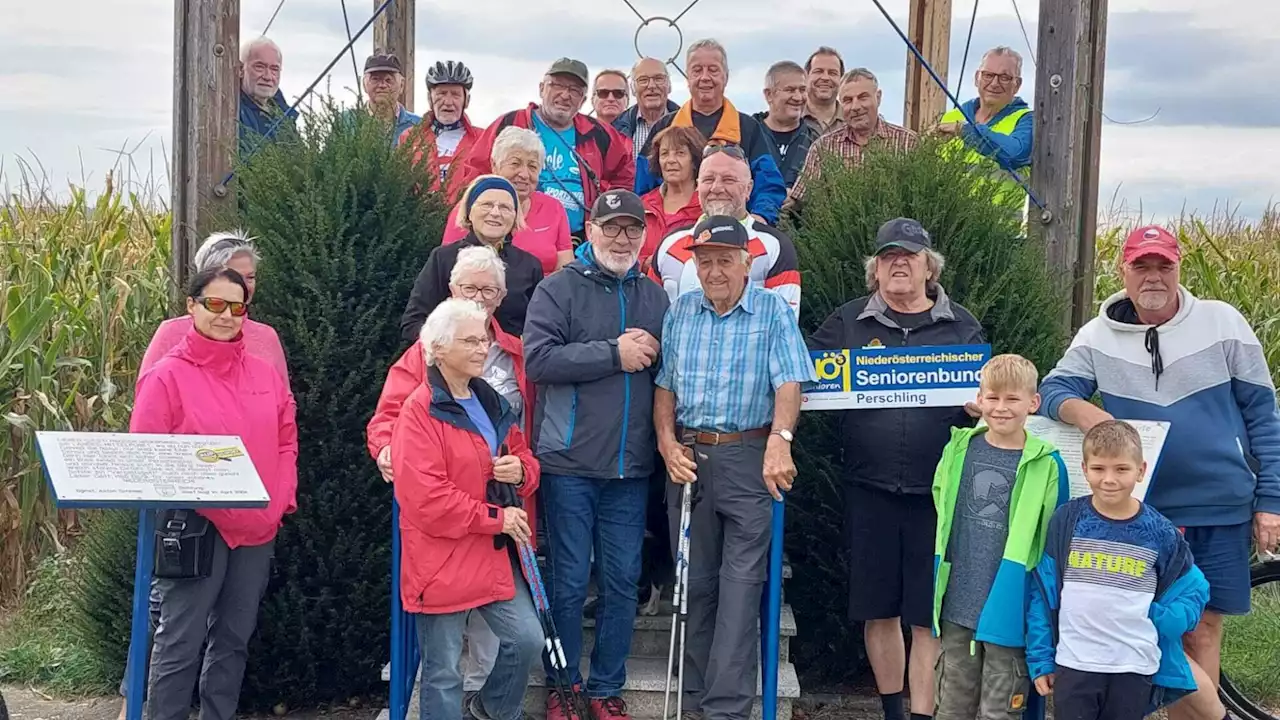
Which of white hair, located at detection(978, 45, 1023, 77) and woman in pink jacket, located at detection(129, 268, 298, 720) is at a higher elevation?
white hair, located at detection(978, 45, 1023, 77)

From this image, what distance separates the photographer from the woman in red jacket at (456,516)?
4414mm

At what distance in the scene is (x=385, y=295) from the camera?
5809 millimetres

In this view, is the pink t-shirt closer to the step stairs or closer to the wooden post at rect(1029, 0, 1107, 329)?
the step stairs

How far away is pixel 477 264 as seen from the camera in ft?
15.7

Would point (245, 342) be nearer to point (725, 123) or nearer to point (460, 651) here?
point (460, 651)

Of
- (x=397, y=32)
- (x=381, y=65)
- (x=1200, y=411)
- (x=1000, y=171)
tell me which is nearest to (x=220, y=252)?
(x=381, y=65)

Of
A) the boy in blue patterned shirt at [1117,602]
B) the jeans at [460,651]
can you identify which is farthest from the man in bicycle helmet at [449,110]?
the boy in blue patterned shirt at [1117,602]

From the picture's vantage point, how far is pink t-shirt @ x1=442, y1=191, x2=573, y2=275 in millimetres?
5539

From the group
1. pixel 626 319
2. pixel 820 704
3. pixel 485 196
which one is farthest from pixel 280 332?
pixel 820 704

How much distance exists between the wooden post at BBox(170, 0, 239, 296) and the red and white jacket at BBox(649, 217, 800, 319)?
7.50 feet

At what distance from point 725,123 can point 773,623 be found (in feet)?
9.14

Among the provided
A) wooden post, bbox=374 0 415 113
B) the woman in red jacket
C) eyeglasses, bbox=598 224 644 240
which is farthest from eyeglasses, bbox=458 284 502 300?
wooden post, bbox=374 0 415 113

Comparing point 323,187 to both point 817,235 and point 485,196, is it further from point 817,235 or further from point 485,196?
point 817,235

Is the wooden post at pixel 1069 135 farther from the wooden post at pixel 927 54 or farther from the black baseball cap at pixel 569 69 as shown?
the wooden post at pixel 927 54
